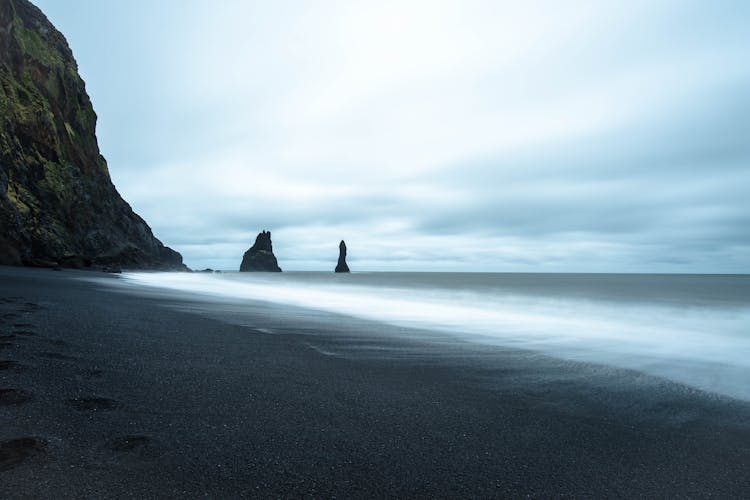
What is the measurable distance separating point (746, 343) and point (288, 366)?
12374mm

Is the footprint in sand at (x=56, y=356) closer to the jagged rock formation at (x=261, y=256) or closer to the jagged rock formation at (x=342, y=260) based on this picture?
the jagged rock formation at (x=261, y=256)

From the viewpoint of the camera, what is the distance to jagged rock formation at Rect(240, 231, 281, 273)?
154875 millimetres

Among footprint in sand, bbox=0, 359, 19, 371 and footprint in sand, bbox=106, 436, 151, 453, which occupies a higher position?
footprint in sand, bbox=0, 359, 19, 371

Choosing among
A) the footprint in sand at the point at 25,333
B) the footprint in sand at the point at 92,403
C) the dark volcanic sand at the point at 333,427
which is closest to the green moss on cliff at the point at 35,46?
the footprint in sand at the point at 25,333

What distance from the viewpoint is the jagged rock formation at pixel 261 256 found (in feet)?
508

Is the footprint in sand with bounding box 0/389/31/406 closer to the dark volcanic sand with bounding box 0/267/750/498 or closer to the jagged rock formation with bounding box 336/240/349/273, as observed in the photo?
the dark volcanic sand with bounding box 0/267/750/498

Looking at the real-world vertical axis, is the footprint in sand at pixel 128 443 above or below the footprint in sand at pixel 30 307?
below

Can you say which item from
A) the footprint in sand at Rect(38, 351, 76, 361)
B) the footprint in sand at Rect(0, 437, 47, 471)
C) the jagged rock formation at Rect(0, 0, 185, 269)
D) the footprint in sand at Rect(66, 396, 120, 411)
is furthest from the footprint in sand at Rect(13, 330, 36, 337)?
the jagged rock formation at Rect(0, 0, 185, 269)

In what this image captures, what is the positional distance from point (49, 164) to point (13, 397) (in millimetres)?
47122

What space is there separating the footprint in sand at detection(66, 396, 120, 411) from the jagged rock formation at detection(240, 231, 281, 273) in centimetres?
15677

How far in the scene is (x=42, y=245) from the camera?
1262 inches

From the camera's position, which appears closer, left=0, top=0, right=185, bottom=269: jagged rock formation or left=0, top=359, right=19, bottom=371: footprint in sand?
left=0, top=359, right=19, bottom=371: footprint in sand

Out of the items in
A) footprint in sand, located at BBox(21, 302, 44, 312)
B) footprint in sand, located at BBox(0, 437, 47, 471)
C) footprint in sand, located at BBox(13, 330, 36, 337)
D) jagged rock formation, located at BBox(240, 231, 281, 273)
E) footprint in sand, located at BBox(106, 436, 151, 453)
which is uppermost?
jagged rock formation, located at BBox(240, 231, 281, 273)

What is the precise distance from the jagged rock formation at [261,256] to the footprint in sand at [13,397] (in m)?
A: 157
